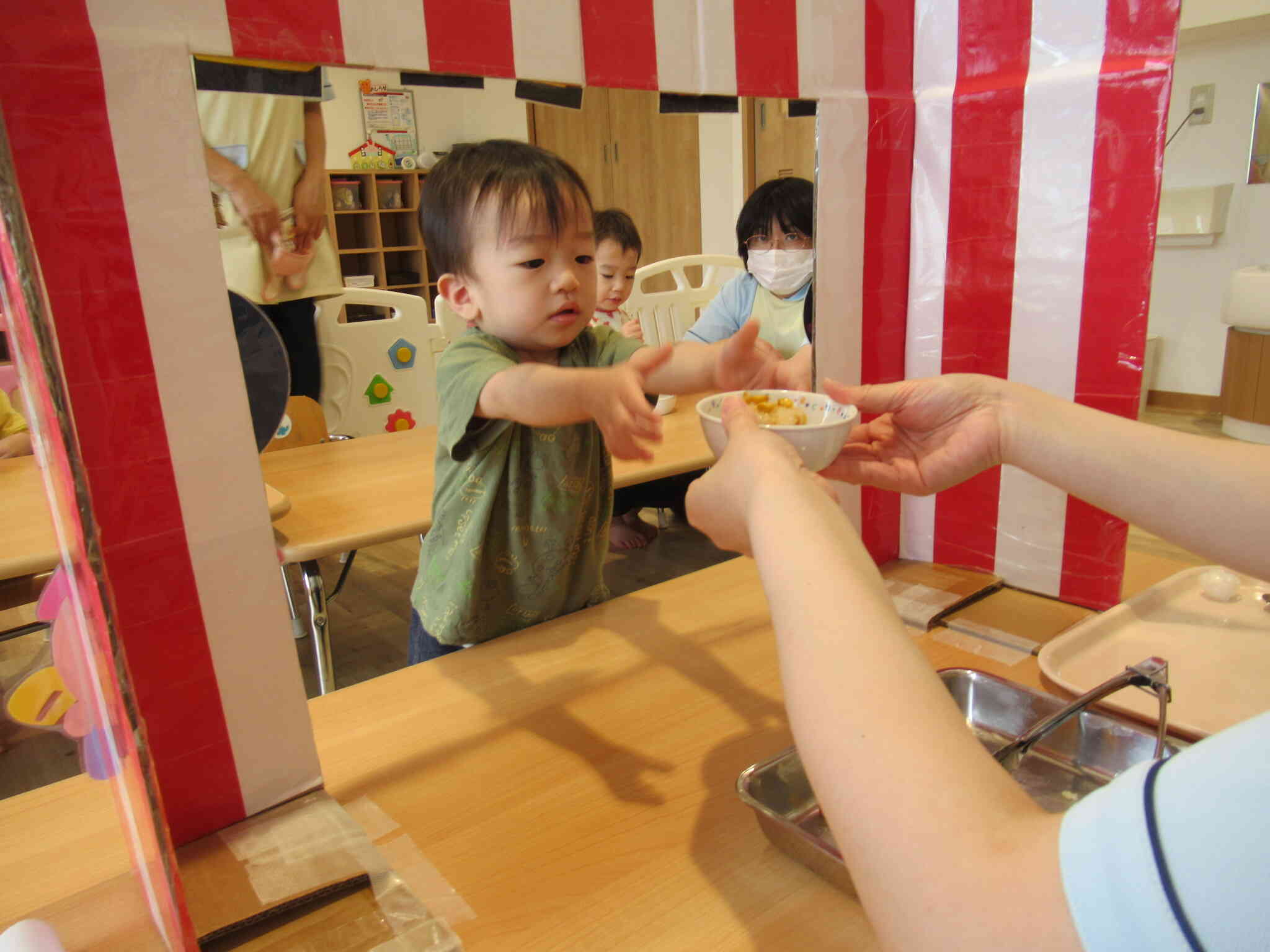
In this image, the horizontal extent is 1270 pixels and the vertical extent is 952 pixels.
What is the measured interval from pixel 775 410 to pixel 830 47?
1.46ft

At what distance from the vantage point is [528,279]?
2.78ft

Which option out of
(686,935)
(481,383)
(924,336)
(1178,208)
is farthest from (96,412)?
(1178,208)

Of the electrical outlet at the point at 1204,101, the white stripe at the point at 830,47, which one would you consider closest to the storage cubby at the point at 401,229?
the white stripe at the point at 830,47

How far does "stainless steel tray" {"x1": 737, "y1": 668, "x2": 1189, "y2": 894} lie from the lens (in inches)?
23.2

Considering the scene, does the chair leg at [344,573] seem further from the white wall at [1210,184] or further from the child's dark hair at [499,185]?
the white wall at [1210,184]

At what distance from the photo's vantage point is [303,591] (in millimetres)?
1303

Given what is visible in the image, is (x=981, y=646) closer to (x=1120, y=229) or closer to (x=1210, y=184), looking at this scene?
(x=1120, y=229)

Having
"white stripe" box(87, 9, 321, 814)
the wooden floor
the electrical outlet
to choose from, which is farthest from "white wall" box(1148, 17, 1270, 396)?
"white stripe" box(87, 9, 321, 814)

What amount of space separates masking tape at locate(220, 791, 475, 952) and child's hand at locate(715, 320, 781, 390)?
1.63ft

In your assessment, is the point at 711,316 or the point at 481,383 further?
the point at 711,316

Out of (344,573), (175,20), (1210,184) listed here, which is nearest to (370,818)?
(175,20)

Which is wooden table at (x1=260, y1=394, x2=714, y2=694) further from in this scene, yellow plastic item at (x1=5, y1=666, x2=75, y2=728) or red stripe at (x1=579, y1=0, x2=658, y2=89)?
yellow plastic item at (x1=5, y1=666, x2=75, y2=728)

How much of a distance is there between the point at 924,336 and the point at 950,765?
84 cm

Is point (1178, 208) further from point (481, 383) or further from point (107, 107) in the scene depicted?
point (107, 107)
